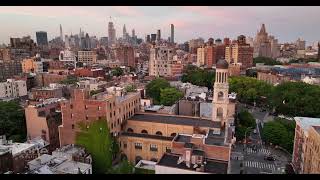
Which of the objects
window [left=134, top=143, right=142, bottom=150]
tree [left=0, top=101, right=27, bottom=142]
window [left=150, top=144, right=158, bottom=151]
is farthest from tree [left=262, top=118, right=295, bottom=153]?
tree [left=0, top=101, right=27, bottom=142]

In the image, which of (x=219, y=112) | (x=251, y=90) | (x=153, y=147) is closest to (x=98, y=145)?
(x=153, y=147)

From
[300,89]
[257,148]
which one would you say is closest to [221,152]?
[257,148]

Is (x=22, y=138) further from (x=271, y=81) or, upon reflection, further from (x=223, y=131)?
(x=271, y=81)

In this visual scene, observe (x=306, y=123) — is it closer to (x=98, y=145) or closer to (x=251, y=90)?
(x=98, y=145)

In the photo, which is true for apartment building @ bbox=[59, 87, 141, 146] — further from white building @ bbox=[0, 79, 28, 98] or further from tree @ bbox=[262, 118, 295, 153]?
white building @ bbox=[0, 79, 28, 98]

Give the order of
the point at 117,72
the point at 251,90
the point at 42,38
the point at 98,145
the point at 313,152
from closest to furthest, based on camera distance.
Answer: the point at 313,152 → the point at 98,145 → the point at 251,90 → the point at 117,72 → the point at 42,38
